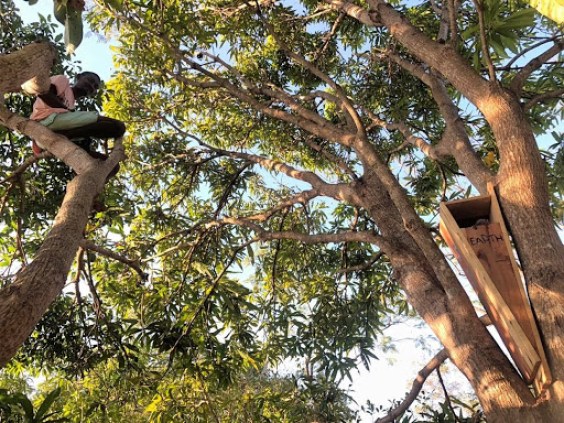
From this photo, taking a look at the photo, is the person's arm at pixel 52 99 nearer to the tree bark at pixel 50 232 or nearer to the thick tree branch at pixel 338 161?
→ the tree bark at pixel 50 232

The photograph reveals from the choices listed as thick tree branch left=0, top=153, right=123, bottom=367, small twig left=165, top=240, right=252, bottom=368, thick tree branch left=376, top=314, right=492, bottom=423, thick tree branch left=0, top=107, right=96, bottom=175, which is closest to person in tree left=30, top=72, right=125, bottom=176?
thick tree branch left=0, top=107, right=96, bottom=175

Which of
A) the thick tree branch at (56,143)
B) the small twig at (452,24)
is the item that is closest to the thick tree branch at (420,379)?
the small twig at (452,24)

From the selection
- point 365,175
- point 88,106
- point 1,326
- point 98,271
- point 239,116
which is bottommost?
point 1,326

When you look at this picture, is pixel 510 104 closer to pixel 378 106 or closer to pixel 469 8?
pixel 469 8

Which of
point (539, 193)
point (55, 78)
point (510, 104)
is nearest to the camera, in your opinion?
point (539, 193)

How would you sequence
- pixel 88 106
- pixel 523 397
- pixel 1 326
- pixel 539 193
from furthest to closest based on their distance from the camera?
pixel 88 106 → pixel 539 193 → pixel 523 397 → pixel 1 326

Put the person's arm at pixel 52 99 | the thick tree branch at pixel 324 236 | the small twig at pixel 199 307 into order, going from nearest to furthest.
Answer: the person's arm at pixel 52 99
the thick tree branch at pixel 324 236
the small twig at pixel 199 307

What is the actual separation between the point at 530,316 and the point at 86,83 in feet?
12.2

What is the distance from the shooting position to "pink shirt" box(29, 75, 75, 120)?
3117 millimetres

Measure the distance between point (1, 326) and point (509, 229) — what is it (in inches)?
88.3

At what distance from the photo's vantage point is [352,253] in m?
5.83

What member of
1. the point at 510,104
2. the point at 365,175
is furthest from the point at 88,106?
the point at 510,104

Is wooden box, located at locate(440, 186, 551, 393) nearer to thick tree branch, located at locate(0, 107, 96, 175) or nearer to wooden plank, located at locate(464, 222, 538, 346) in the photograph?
wooden plank, located at locate(464, 222, 538, 346)

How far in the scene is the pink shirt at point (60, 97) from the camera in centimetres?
312
